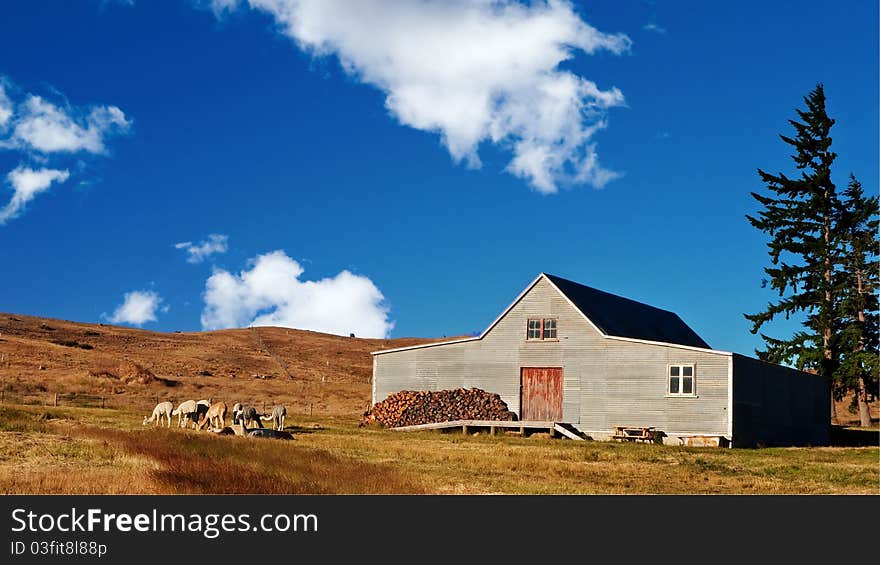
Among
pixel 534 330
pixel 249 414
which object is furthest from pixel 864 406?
pixel 249 414

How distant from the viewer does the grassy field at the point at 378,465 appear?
2056 cm

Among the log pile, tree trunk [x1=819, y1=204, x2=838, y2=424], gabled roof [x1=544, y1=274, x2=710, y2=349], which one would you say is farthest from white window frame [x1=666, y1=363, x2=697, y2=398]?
tree trunk [x1=819, y1=204, x2=838, y2=424]

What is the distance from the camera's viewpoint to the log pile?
4816cm

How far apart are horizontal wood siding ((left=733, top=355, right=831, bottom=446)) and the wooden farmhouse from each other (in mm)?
89

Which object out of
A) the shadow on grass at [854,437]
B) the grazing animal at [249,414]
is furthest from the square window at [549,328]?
the shadow on grass at [854,437]

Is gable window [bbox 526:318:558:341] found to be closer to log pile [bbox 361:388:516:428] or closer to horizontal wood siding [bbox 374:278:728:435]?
horizontal wood siding [bbox 374:278:728:435]

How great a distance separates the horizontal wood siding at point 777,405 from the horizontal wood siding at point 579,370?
1.54 metres

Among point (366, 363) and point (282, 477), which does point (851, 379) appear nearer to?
point (282, 477)

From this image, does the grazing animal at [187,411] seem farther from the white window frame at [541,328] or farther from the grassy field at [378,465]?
the white window frame at [541,328]

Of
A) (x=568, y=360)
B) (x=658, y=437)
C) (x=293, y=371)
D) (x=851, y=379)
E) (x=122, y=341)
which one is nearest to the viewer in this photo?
(x=658, y=437)
